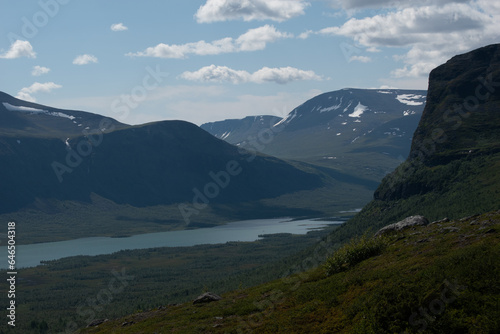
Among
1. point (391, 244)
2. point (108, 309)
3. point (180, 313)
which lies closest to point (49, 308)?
point (108, 309)

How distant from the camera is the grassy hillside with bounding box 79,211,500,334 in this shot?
1026 inches

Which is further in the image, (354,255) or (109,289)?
(109,289)

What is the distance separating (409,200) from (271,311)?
13361cm

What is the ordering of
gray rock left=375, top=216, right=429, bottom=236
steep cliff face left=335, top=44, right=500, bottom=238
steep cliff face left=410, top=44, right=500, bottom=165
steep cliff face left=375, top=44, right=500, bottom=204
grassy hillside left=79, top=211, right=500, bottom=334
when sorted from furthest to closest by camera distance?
steep cliff face left=410, top=44, right=500, bottom=165 < steep cliff face left=375, top=44, right=500, bottom=204 < steep cliff face left=335, top=44, right=500, bottom=238 < gray rock left=375, top=216, right=429, bottom=236 < grassy hillside left=79, top=211, right=500, bottom=334

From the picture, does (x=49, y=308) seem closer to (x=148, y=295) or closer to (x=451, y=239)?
(x=148, y=295)

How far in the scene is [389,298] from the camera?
1087 inches

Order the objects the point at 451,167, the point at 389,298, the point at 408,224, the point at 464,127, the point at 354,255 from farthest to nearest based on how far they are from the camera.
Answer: the point at 464,127, the point at 451,167, the point at 408,224, the point at 354,255, the point at 389,298

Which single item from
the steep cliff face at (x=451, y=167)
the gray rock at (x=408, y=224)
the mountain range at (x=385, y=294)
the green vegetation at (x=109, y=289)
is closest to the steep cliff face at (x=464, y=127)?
the steep cliff face at (x=451, y=167)

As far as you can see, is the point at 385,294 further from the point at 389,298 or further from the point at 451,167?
the point at 451,167

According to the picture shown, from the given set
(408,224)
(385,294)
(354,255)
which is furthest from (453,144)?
(385,294)

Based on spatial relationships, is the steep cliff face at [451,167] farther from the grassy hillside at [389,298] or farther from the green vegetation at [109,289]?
the grassy hillside at [389,298]

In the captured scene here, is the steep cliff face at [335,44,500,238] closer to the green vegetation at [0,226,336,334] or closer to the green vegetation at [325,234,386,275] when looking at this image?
the green vegetation at [0,226,336,334]

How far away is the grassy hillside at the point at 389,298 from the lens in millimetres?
26062

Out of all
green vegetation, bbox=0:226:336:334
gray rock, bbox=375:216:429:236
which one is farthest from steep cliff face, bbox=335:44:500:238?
gray rock, bbox=375:216:429:236
